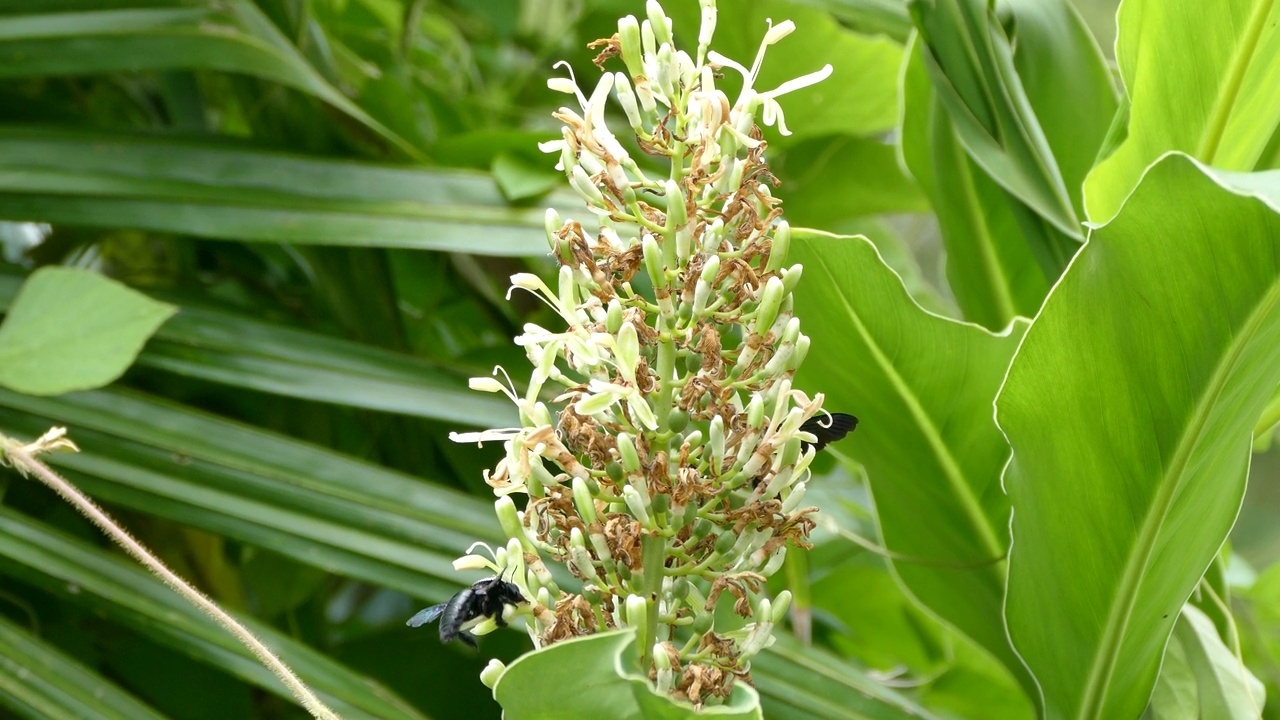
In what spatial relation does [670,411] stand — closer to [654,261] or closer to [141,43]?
[654,261]

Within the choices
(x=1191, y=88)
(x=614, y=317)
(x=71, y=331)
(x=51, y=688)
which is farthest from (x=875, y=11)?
(x=51, y=688)

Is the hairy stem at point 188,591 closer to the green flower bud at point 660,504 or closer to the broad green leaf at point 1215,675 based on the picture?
the green flower bud at point 660,504

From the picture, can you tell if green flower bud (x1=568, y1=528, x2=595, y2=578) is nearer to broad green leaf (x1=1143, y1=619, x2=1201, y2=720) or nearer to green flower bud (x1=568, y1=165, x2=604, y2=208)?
green flower bud (x1=568, y1=165, x2=604, y2=208)

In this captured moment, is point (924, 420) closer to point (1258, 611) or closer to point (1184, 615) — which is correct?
point (1184, 615)

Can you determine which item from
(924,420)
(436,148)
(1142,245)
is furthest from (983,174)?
(436,148)

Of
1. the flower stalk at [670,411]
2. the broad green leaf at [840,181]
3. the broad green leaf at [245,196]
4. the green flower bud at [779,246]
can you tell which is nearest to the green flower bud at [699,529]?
the flower stalk at [670,411]

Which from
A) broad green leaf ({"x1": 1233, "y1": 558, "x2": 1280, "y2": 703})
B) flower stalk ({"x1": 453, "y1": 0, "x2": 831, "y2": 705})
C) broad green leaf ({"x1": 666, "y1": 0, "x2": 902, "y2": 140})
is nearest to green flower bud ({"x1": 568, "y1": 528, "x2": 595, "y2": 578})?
flower stalk ({"x1": 453, "y1": 0, "x2": 831, "y2": 705})

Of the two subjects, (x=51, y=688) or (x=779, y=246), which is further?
(x=51, y=688)
